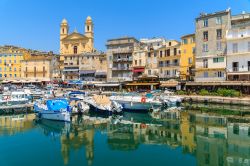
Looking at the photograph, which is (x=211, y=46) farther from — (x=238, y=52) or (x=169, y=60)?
(x=169, y=60)

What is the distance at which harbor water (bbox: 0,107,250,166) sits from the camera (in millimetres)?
21281

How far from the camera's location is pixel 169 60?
68.3 meters

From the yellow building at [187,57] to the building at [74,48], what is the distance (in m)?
35.2

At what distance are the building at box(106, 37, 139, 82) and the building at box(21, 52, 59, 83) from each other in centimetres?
2372

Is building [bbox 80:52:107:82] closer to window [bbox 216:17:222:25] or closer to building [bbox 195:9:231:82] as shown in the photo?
building [bbox 195:9:231:82]

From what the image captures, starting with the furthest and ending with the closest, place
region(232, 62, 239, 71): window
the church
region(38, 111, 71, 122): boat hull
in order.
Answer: the church, region(232, 62, 239, 71): window, region(38, 111, 71, 122): boat hull

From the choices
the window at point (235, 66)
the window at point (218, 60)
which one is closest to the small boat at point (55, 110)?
the window at point (218, 60)

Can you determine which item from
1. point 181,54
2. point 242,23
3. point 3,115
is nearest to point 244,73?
point 242,23

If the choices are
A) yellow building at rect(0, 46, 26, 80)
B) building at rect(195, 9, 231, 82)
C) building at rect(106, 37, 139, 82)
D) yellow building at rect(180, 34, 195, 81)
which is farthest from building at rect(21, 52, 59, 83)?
building at rect(195, 9, 231, 82)

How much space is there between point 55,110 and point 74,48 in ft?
190

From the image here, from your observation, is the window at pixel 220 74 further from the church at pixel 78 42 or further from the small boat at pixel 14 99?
the church at pixel 78 42

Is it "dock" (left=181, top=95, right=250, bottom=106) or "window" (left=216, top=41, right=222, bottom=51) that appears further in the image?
"window" (left=216, top=41, right=222, bottom=51)

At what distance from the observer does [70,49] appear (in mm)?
92188

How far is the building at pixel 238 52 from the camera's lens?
Result: 52156 millimetres
